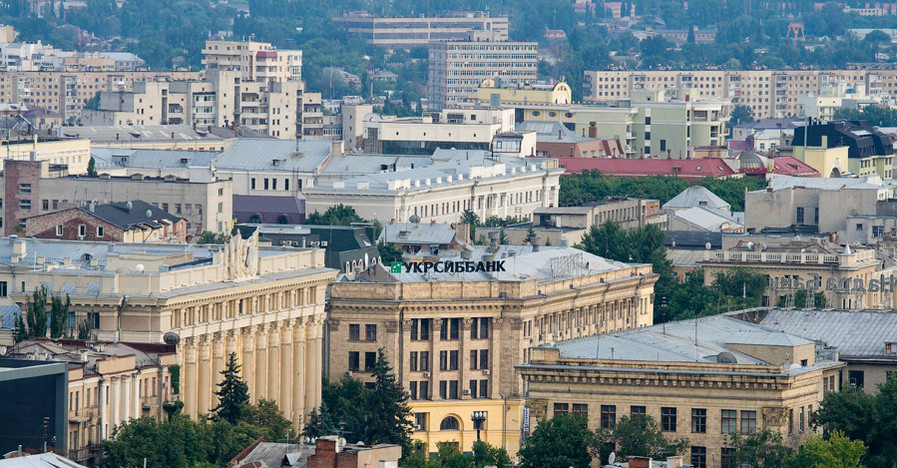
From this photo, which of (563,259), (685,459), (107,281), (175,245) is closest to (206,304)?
(107,281)

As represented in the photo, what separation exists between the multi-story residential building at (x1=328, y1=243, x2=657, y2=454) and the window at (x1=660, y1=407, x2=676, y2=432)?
107 feet

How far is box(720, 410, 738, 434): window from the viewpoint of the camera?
125312mm

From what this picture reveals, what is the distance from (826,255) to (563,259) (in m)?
22.0

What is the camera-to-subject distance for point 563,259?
17825 cm

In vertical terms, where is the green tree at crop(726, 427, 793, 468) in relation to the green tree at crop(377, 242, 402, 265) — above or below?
below

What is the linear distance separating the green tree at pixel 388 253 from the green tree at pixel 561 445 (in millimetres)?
61683

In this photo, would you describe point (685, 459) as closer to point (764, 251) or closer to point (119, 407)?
point (119, 407)

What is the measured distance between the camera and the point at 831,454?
378ft

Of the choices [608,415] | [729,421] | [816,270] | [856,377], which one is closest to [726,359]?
[729,421]

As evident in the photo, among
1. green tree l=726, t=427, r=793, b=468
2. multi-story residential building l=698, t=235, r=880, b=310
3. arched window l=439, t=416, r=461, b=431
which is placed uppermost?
multi-story residential building l=698, t=235, r=880, b=310

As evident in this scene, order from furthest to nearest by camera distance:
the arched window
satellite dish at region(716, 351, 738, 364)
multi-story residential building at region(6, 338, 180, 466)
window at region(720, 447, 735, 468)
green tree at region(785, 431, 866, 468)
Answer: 1. the arched window
2. satellite dish at region(716, 351, 738, 364)
3. window at region(720, 447, 735, 468)
4. multi-story residential building at region(6, 338, 180, 466)
5. green tree at region(785, 431, 866, 468)

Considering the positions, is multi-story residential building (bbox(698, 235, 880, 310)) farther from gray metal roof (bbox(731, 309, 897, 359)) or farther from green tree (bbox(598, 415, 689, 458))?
green tree (bbox(598, 415, 689, 458))

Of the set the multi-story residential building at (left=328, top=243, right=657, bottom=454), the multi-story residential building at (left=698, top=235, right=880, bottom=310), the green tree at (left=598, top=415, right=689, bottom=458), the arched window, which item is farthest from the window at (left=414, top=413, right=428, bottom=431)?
the green tree at (left=598, top=415, right=689, bottom=458)

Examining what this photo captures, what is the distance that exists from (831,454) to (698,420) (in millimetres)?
11358
